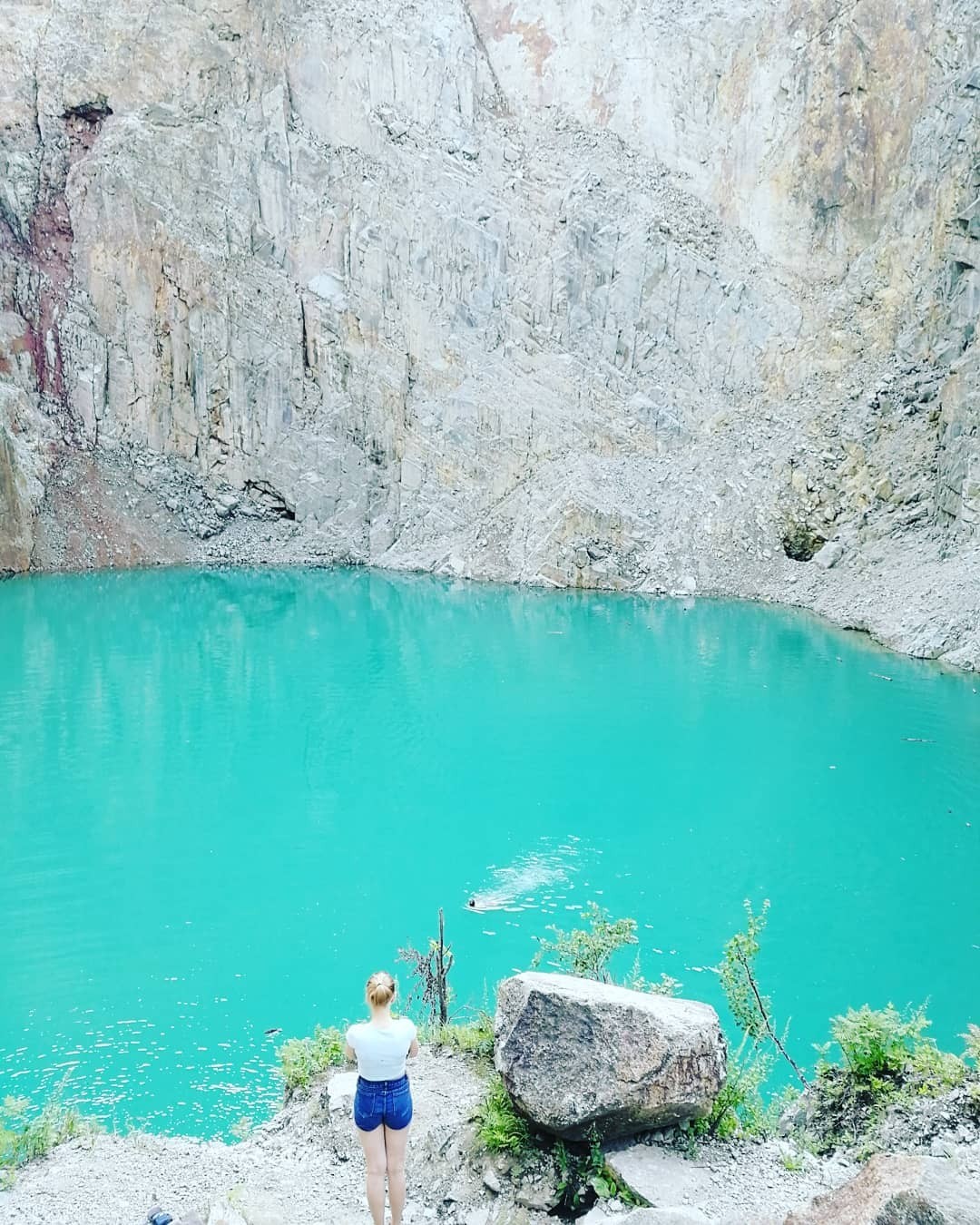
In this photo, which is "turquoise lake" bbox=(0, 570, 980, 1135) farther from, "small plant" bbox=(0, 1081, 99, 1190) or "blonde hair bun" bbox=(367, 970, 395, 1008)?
"blonde hair bun" bbox=(367, 970, 395, 1008)

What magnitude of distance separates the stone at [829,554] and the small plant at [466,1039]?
32027mm

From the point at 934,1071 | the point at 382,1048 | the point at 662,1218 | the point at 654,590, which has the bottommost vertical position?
the point at 654,590

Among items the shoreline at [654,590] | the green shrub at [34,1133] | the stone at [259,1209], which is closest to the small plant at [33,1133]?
the green shrub at [34,1133]

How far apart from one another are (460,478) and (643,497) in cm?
850

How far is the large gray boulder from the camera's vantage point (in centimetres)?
511

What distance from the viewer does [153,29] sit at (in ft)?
148

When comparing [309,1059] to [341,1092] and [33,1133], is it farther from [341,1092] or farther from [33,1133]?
[33,1133]

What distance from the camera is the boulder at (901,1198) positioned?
350cm

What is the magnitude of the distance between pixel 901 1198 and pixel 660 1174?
1.74m

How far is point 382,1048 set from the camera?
16.2ft

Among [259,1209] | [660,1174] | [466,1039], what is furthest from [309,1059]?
[660,1174]

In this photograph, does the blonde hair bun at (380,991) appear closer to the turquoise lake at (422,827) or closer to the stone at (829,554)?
the turquoise lake at (422,827)

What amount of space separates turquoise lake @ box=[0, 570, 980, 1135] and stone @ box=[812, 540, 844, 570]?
6.56 m

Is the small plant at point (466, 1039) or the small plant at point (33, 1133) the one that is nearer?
the small plant at point (33, 1133)
